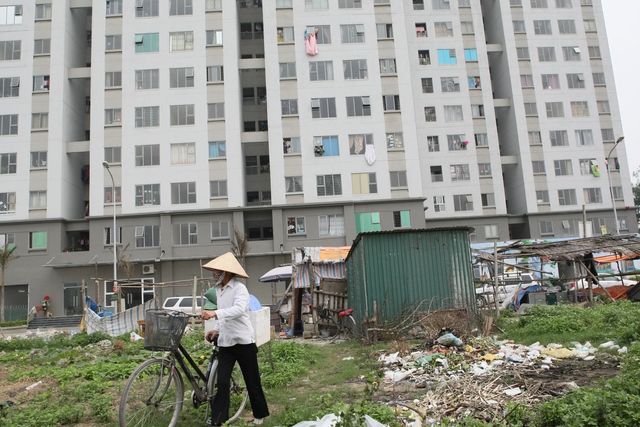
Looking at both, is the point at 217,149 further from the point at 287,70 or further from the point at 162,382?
the point at 162,382

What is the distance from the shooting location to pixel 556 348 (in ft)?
31.7

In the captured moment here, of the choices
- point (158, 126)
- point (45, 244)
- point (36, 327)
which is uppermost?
point (158, 126)

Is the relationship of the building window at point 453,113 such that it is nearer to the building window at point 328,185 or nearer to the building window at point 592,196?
the building window at point 592,196

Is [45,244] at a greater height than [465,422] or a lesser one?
greater

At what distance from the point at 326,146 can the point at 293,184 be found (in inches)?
155

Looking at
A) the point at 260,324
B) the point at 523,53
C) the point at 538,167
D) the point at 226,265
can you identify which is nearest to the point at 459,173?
the point at 538,167

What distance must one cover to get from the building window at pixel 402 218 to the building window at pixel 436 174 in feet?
25.4

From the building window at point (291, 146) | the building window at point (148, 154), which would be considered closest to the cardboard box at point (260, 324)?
the building window at point (291, 146)

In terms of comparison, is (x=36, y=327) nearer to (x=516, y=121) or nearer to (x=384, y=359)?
(x=384, y=359)

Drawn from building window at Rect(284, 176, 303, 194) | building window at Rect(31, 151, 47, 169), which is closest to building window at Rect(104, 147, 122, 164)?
building window at Rect(31, 151, 47, 169)

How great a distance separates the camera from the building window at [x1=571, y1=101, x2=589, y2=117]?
4634 centimetres

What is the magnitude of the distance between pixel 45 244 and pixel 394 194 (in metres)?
25.9

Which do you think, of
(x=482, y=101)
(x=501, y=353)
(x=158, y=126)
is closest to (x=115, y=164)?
(x=158, y=126)

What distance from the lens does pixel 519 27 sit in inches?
1853
